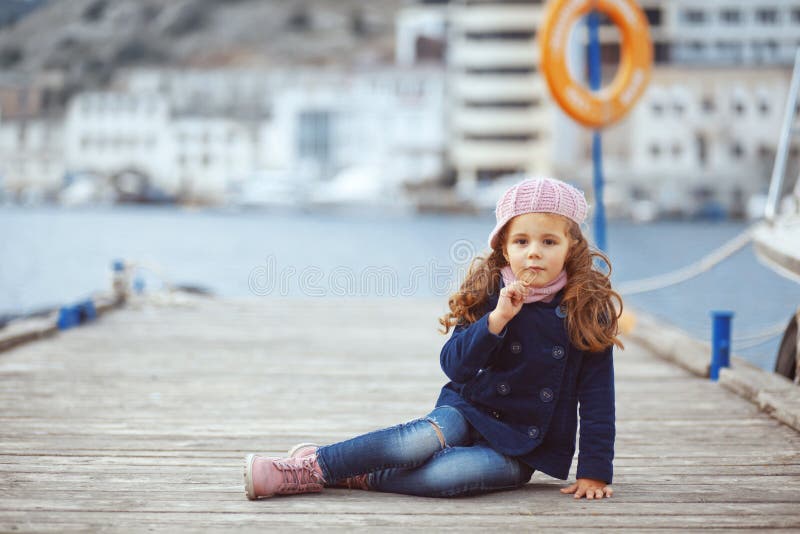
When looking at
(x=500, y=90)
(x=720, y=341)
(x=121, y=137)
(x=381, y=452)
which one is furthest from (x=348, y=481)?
(x=121, y=137)

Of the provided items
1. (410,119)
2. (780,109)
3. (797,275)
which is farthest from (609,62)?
(797,275)

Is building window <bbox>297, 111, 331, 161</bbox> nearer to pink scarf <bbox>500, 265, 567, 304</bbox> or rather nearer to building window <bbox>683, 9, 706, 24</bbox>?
building window <bbox>683, 9, 706, 24</bbox>

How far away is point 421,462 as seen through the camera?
3070mm

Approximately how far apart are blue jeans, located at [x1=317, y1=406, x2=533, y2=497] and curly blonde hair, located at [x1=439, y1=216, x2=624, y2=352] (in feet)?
1.13

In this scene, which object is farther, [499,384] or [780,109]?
[780,109]

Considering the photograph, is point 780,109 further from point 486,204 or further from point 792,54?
point 486,204

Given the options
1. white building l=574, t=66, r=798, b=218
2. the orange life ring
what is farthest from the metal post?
white building l=574, t=66, r=798, b=218

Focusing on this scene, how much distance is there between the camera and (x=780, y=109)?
6581 cm

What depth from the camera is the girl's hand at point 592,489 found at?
3.03 meters

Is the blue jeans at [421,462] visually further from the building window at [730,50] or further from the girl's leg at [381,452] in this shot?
the building window at [730,50]

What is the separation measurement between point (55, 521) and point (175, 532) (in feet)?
1.05

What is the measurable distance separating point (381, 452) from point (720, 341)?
2842mm

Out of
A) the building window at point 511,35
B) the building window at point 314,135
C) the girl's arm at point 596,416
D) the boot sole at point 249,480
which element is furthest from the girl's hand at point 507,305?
the building window at point 314,135

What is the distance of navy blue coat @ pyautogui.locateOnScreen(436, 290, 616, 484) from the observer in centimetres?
304
